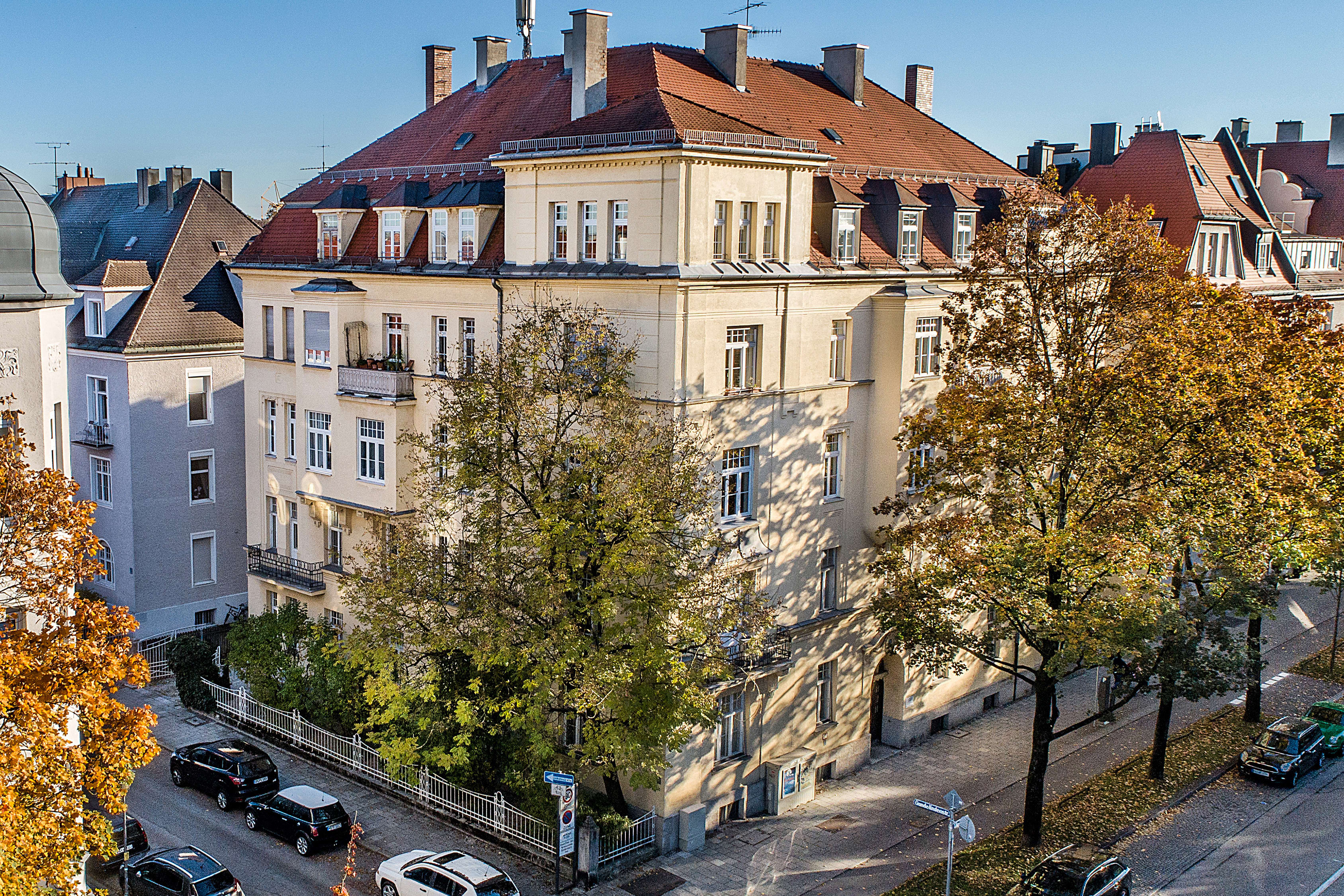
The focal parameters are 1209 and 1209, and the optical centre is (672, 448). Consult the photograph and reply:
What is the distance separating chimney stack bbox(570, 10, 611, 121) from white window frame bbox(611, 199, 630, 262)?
4.84m

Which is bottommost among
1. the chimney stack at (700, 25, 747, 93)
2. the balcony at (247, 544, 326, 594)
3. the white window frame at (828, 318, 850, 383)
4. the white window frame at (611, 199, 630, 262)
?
the balcony at (247, 544, 326, 594)

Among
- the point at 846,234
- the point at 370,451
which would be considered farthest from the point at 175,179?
the point at 846,234

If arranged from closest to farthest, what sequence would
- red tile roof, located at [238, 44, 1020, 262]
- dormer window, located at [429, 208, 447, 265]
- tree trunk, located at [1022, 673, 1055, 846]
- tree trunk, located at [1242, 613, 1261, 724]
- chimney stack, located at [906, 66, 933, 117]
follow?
1. tree trunk, located at [1022, 673, 1055, 846]
2. tree trunk, located at [1242, 613, 1261, 724]
3. red tile roof, located at [238, 44, 1020, 262]
4. dormer window, located at [429, 208, 447, 265]
5. chimney stack, located at [906, 66, 933, 117]

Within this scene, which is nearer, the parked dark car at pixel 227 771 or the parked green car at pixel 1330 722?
the parked dark car at pixel 227 771

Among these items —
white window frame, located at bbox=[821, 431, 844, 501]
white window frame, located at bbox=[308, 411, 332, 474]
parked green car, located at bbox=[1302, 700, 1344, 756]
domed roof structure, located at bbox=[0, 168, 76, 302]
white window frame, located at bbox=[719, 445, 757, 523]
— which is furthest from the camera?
white window frame, located at bbox=[308, 411, 332, 474]

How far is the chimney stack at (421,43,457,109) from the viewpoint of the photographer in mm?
45969

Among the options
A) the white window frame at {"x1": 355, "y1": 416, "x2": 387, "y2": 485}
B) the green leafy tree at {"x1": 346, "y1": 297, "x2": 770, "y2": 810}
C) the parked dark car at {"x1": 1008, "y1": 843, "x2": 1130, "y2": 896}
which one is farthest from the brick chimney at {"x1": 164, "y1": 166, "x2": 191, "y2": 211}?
the parked dark car at {"x1": 1008, "y1": 843, "x2": 1130, "y2": 896}

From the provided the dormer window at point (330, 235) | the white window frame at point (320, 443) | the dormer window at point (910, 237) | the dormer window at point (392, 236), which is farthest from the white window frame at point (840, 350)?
the dormer window at point (330, 235)

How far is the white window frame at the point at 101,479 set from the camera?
44.4 meters

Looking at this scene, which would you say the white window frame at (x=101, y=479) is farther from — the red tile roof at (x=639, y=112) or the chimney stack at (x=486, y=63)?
the chimney stack at (x=486, y=63)

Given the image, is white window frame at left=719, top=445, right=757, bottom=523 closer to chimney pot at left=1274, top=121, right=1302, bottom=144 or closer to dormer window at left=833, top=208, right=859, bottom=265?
dormer window at left=833, top=208, right=859, bottom=265

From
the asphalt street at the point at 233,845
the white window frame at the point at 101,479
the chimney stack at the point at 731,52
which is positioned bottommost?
the asphalt street at the point at 233,845

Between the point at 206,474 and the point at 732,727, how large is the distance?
967 inches

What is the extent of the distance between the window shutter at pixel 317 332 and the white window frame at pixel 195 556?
1112 cm
